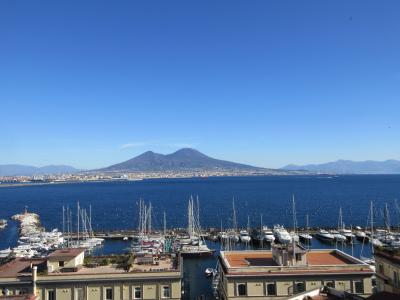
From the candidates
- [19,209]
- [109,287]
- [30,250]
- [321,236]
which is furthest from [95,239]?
[19,209]

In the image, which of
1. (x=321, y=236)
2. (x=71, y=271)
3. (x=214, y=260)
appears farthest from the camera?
(x=321, y=236)

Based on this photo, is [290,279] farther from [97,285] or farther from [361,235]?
[361,235]

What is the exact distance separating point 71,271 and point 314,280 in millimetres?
18249

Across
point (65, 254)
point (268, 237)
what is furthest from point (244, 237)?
point (65, 254)

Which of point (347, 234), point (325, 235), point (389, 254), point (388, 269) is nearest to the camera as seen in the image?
point (388, 269)

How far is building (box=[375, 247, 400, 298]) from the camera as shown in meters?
27.8

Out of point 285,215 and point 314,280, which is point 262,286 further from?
point 285,215

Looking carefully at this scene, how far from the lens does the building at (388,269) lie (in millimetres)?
27812

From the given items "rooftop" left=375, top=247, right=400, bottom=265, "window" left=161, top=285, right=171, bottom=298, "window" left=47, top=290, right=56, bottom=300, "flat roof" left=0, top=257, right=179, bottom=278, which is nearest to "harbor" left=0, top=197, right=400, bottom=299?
"flat roof" left=0, top=257, right=179, bottom=278

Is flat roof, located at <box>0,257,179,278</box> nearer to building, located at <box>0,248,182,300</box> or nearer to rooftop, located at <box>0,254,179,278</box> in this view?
rooftop, located at <box>0,254,179,278</box>

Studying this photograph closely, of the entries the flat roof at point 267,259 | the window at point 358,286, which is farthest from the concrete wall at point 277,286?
the flat roof at point 267,259

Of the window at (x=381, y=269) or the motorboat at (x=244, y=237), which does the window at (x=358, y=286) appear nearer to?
the window at (x=381, y=269)

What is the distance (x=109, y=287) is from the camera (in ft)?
100

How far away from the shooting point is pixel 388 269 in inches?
1144
